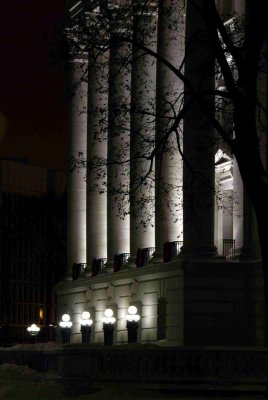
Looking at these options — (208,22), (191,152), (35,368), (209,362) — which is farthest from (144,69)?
(208,22)

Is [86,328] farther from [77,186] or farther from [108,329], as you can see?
[77,186]

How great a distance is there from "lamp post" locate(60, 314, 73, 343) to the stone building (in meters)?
0.57

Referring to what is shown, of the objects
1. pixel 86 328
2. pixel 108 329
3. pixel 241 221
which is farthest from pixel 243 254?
pixel 86 328

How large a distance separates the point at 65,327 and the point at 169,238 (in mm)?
21007

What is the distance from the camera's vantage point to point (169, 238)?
2926 inches

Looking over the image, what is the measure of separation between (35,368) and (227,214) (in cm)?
1855

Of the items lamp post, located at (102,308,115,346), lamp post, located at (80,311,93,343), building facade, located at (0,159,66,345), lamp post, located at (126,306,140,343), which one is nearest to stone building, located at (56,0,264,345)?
lamp post, located at (80,311,93,343)

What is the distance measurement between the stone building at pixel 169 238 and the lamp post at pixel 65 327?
573mm

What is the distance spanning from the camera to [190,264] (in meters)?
67.5

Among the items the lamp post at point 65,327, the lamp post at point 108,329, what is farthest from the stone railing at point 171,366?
the lamp post at point 65,327

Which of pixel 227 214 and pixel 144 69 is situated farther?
pixel 144 69

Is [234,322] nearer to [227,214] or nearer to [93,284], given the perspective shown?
[227,214]

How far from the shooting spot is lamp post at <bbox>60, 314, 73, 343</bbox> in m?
92.6

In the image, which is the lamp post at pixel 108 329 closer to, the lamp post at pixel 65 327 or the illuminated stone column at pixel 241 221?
the lamp post at pixel 65 327
